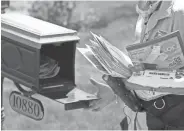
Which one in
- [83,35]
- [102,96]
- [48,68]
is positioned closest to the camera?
[102,96]

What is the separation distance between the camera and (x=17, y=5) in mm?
3979

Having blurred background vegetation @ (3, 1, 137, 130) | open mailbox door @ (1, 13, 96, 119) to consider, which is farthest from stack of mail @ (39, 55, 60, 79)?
blurred background vegetation @ (3, 1, 137, 130)

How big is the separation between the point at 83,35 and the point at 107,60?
241 cm

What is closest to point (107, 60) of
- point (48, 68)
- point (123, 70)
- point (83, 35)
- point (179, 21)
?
point (123, 70)

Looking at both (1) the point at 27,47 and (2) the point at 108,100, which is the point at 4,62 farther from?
(2) the point at 108,100

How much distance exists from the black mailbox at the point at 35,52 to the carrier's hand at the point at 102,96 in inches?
8.8

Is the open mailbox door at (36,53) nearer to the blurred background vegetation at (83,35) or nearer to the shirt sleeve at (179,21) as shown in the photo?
the shirt sleeve at (179,21)

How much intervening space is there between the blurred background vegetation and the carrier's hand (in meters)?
1.40

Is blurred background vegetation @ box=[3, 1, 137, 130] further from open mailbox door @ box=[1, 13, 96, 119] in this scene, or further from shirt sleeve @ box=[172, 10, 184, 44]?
shirt sleeve @ box=[172, 10, 184, 44]

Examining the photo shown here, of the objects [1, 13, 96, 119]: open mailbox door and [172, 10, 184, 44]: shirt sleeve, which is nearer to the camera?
[172, 10, 184, 44]: shirt sleeve

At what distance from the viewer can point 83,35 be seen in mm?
4070

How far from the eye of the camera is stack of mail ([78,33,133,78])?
166cm

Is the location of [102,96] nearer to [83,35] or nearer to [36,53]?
[36,53]

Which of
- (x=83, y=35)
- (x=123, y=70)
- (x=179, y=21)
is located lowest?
(x=83, y=35)
